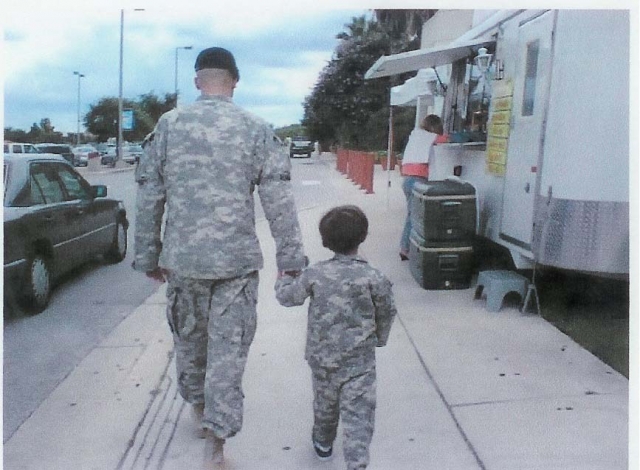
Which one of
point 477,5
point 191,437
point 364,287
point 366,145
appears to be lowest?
point 191,437

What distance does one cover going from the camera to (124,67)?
121 inches

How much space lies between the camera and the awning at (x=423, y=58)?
3.37 m

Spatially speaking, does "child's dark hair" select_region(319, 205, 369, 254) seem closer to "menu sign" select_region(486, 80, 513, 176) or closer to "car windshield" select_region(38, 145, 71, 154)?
"car windshield" select_region(38, 145, 71, 154)

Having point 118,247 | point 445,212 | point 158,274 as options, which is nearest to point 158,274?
point 158,274

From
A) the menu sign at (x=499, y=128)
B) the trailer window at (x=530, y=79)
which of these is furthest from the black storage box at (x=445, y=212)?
the trailer window at (x=530, y=79)

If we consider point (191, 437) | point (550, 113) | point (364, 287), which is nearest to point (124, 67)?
point (364, 287)

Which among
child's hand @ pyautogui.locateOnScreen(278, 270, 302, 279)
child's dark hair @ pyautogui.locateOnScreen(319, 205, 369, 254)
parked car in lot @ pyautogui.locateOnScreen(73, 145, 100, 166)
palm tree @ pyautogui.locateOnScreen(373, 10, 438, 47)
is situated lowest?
child's hand @ pyautogui.locateOnScreen(278, 270, 302, 279)

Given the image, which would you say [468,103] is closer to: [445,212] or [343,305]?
[445,212]

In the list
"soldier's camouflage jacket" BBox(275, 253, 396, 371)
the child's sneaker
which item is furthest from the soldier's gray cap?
the child's sneaker

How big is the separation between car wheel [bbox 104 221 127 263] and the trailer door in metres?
1.96

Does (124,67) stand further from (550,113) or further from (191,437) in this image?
(550,113)

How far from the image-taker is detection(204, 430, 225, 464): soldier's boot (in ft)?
9.75

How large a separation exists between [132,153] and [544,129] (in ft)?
6.55

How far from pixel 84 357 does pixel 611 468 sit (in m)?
2.15
